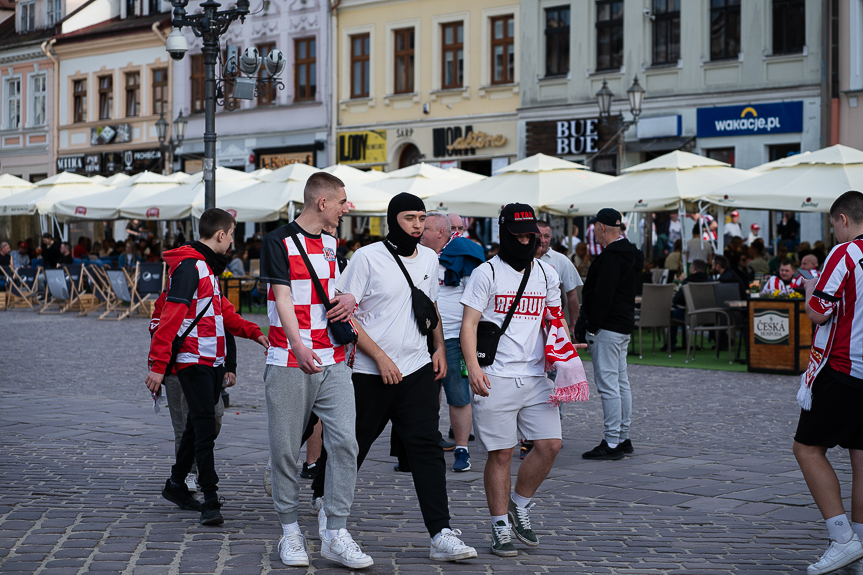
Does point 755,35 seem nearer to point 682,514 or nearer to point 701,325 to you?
point 701,325

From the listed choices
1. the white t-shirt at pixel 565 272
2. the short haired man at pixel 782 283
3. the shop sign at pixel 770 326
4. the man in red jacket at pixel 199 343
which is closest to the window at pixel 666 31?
the short haired man at pixel 782 283

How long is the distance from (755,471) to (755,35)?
20.7 m

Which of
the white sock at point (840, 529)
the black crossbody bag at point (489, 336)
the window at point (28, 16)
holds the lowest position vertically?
the white sock at point (840, 529)

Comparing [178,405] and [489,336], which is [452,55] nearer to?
[178,405]

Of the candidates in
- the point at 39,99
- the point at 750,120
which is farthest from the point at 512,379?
the point at 39,99

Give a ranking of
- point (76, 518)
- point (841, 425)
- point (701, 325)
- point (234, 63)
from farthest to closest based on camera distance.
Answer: point (701, 325)
point (234, 63)
point (76, 518)
point (841, 425)

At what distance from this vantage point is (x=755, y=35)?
2661 cm

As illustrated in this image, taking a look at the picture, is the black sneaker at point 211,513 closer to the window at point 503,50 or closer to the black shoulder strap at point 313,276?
the black shoulder strap at point 313,276

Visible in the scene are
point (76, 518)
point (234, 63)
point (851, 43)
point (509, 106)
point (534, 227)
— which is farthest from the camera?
point (509, 106)

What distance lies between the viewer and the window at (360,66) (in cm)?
3497

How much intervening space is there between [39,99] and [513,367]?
144 feet

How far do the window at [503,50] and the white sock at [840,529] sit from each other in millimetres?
26755

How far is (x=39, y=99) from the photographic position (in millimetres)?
45719

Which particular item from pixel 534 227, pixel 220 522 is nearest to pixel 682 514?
pixel 534 227
